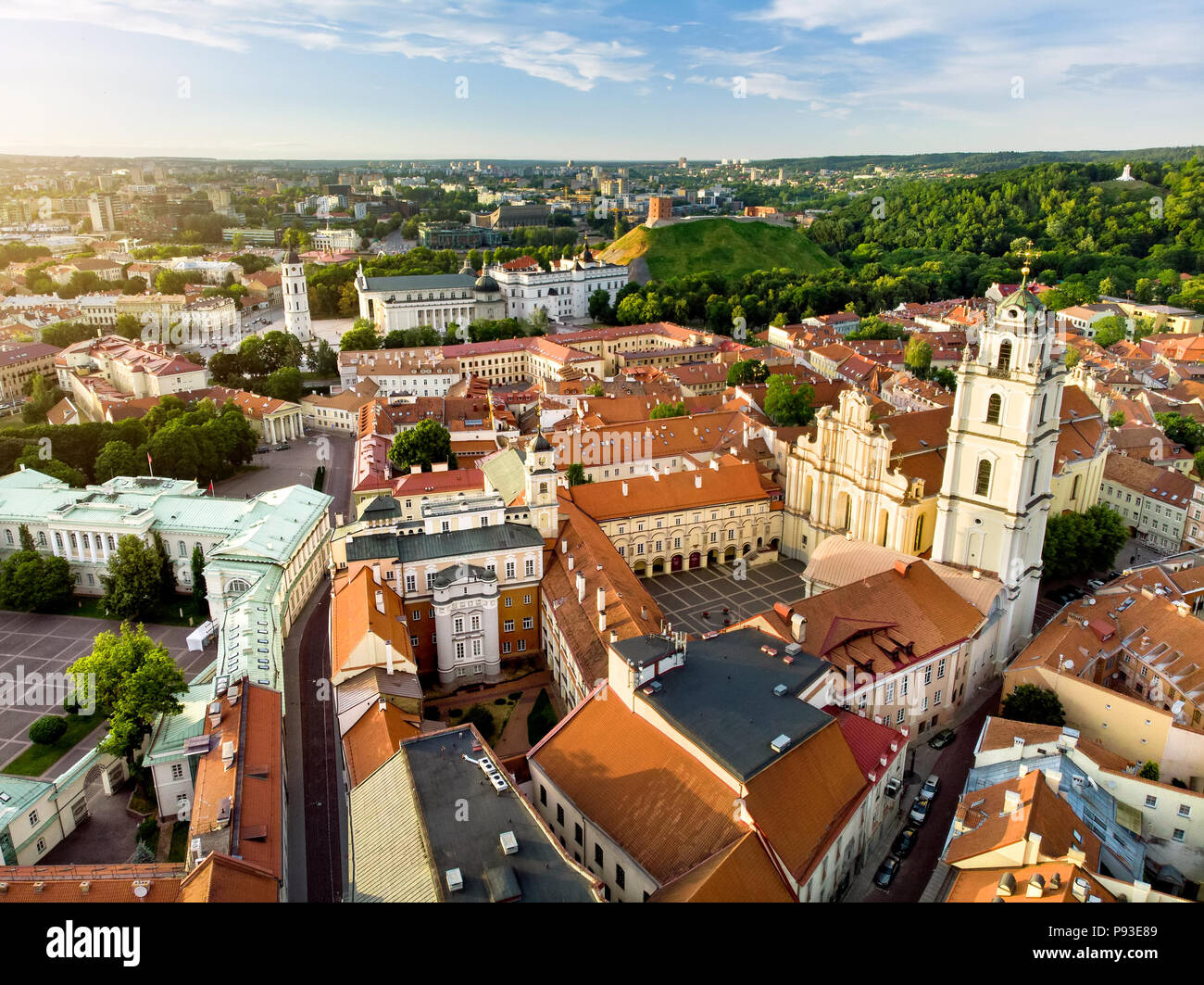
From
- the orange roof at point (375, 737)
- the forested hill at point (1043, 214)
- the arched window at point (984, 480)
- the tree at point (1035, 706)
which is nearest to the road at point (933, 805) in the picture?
the tree at point (1035, 706)

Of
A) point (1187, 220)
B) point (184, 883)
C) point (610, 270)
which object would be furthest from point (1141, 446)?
point (1187, 220)

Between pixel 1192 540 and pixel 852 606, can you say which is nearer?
pixel 852 606

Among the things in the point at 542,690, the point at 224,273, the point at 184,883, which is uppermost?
the point at 224,273

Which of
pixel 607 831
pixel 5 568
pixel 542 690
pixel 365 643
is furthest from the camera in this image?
pixel 5 568

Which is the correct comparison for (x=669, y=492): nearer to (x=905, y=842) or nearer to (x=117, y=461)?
(x=905, y=842)

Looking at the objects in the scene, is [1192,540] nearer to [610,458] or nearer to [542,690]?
[610,458]

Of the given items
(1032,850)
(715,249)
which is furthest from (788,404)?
(715,249)

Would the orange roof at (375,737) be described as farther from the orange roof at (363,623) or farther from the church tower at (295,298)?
the church tower at (295,298)

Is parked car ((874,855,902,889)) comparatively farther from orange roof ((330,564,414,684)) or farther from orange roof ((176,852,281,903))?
orange roof ((330,564,414,684))
